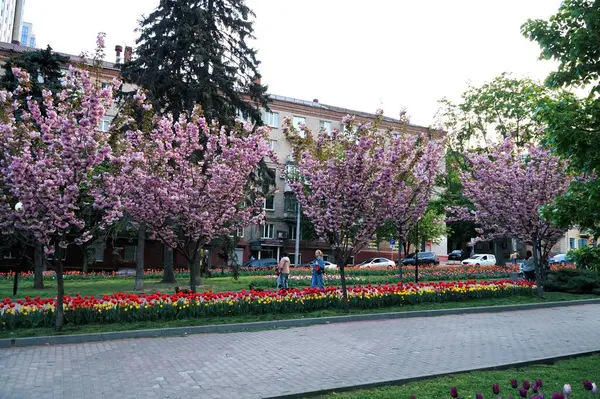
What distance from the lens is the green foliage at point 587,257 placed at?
7484mm

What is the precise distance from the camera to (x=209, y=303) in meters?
11.8

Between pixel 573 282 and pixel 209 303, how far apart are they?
1518 centimetres

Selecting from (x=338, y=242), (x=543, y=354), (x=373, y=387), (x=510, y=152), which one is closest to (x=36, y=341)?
(x=373, y=387)

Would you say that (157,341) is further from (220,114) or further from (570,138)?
(220,114)

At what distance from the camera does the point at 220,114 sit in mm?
21562

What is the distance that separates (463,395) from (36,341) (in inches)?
307

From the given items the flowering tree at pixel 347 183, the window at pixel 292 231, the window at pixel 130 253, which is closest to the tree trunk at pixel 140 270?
the flowering tree at pixel 347 183

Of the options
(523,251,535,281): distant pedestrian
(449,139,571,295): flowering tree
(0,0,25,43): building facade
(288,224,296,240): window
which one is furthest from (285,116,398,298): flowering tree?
(0,0,25,43): building facade

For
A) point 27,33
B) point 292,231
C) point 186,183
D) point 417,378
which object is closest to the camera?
point 417,378

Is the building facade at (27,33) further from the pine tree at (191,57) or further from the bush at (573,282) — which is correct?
the bush at (573,282)

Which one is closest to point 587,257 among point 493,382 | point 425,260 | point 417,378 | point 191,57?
point 493,382

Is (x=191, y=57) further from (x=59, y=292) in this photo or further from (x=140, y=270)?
(x=59, y=292)

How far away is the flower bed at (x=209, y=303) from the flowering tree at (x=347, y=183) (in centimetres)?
101

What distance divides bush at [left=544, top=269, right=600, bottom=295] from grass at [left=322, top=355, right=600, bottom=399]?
12940 mm
